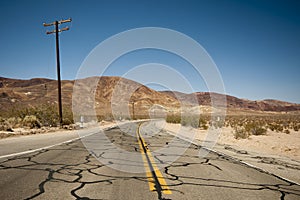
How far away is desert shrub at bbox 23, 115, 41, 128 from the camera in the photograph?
2548cm

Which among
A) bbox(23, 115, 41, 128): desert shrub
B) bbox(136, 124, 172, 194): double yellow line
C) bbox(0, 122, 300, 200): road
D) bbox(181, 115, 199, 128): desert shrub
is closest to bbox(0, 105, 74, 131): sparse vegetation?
bbox(23, 115, 41, 128): desert shrub

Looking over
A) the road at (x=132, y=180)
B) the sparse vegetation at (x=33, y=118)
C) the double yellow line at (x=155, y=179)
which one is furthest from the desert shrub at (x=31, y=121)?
the double yellow line at (x=155, y=179)

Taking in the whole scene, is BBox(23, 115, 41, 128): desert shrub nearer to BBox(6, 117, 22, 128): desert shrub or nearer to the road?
BBox(6, 117, 22, 128): desert shrub

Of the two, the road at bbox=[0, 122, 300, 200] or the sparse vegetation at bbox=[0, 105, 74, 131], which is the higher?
the sparse vegetation at bbox=[0, 105, 74, 131]

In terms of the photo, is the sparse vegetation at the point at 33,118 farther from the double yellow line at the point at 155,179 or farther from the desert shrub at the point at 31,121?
the double yellow line at the point at 155,179

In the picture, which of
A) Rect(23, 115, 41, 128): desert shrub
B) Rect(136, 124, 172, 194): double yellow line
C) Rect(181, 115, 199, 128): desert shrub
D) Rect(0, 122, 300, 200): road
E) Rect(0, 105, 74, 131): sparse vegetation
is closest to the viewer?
Rect(0, 122, 300, 200): road

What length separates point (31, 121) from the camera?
25.7 m

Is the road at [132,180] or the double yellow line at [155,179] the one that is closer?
the road at [132,180]

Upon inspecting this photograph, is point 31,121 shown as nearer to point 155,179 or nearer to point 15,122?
point 15,122

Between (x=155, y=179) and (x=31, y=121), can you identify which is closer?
(x=155, y=179)

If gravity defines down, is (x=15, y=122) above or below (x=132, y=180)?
above

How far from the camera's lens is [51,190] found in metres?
5.11

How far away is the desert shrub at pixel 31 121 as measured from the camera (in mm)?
25484

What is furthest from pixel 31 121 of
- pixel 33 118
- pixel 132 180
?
pixel 132 180
